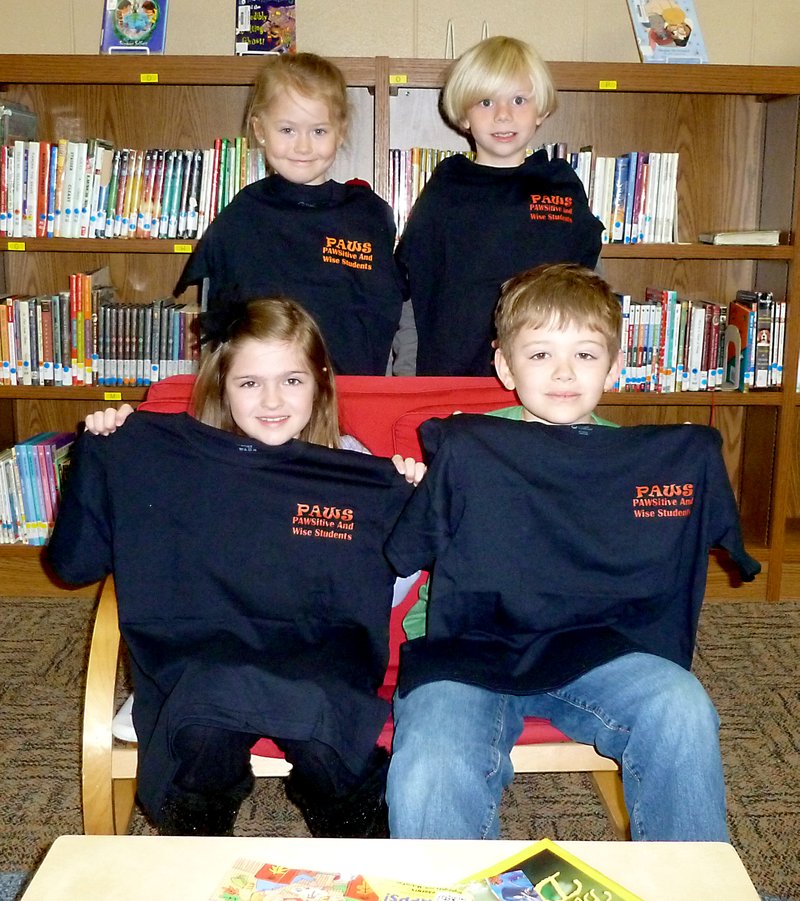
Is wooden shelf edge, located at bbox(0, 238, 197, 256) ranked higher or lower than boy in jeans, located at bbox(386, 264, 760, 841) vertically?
higher

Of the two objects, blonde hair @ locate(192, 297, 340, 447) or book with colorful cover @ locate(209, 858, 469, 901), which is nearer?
book with colorful cover @ locate(209, 858, 469, 901)

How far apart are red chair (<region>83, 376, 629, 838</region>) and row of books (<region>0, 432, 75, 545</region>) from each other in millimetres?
1538

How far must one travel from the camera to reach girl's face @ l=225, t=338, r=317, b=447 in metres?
1.90

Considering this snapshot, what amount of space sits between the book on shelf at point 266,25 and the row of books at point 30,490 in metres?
1.52

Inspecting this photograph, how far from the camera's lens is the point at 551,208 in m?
2.67

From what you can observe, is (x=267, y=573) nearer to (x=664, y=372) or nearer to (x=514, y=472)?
(x=514, y=472)

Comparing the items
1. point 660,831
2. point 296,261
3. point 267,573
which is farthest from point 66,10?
point 660,831

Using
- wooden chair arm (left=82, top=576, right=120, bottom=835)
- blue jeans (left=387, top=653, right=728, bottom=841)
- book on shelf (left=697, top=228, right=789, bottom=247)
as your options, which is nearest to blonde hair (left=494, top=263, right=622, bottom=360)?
blue jeans (left=387, top=653, right=728, bottom=841)

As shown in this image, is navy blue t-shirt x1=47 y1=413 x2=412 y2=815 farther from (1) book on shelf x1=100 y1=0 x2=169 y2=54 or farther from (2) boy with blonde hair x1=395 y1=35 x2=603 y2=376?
(1) book on shelf x1=100 y1=0 x2=169 y2=54

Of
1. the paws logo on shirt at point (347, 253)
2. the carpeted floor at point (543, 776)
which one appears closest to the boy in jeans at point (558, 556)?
the carpeted floor at point (543, 776)

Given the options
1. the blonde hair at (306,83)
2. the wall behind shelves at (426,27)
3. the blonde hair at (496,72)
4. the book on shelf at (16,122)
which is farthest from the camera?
the wall behind shelves at (426,27)

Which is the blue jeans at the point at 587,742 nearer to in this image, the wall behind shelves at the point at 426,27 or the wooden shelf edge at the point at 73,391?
→ the wooden shelf edge at the point at 73,391

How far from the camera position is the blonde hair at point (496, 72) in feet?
8.30

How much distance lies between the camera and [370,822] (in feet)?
5.42
